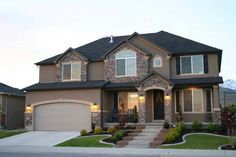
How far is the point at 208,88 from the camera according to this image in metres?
26.4

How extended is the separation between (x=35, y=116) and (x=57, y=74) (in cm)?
417

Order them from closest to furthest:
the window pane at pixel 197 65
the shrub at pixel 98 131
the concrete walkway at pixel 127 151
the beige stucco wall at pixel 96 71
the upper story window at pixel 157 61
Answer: the concrete walkway at pixel 127 151 < the shrub at pixel 98 131 < the window pane at pixel 197 65 < the upper story window at pixel 157 61 < the beige stucco wall at pixel 96 71

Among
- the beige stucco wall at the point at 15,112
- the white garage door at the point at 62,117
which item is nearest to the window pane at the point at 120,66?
the white garage door at the point at 62,117

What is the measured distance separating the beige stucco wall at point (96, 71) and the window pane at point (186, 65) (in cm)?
682

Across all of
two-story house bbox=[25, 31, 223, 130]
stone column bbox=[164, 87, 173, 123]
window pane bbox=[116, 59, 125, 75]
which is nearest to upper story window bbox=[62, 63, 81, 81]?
two-story house bbox=[25, 31, 223, 130]

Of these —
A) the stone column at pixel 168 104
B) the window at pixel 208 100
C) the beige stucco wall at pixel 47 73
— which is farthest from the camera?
the beige stucco wall at pixel 47 73

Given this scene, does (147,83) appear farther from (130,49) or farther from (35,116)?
(35,116)

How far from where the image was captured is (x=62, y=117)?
2783 cm

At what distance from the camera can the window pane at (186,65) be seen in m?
27.0

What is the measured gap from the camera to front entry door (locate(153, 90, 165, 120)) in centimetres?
2722

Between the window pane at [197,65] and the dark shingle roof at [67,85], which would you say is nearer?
the window pane at [197,65]

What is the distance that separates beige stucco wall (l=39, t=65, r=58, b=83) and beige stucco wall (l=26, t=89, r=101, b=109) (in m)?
2.07

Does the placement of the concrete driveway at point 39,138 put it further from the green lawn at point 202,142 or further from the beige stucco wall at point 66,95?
the green lawn at point 202,142

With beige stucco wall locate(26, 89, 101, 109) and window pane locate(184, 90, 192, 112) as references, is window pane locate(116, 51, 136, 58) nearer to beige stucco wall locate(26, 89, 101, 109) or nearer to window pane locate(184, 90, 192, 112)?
beige stucco wall locate(26, 89, 101, 109)
